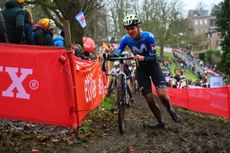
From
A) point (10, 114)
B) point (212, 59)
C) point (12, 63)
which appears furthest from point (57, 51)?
point (212, 59)

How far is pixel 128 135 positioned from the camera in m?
7.49

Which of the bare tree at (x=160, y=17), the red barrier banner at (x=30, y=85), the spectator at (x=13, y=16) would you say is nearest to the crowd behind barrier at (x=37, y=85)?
the red barrier banner at (x=30, y=85)

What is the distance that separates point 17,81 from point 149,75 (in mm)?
2982

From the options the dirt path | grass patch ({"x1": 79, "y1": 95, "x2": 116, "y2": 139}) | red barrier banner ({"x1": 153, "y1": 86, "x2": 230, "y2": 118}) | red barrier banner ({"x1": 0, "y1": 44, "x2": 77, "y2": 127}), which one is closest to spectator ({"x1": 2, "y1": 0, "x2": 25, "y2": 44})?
red barrier banner ({"x1": 0, "y1": 44, "x2": 77, "y2": 127})

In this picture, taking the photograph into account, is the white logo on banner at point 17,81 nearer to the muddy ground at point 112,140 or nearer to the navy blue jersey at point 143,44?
the muddy ground at point 112,140

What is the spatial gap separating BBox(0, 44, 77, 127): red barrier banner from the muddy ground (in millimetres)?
427

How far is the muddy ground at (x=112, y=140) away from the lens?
629 cm

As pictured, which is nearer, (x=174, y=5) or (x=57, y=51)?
(x=57, y=51)

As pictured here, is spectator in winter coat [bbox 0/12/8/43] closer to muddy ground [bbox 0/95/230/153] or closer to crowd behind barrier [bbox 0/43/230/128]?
crowd behind barrier [bbox 0/43/230/128]

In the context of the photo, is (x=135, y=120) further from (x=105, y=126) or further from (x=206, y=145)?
(x=206, y=145)

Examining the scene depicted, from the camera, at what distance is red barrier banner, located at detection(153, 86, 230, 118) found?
15.0m

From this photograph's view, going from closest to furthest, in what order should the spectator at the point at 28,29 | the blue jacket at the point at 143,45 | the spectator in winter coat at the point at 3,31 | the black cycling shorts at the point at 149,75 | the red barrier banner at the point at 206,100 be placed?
the spectator in winter coat at the point at 3,31 → the blue jacket at the point at 143,45 → the black cycling shorts at the point at 149,75 → the spectator at the point at 28,29 → the red barrier banner at the point at 206,100

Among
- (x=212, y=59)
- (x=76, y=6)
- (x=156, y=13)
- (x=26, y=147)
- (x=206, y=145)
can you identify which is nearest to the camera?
(x=26, y=147)

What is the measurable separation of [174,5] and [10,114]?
69.0 m
